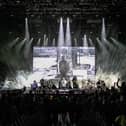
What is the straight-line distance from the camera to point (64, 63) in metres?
26.6

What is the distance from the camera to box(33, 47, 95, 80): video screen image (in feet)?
87.4

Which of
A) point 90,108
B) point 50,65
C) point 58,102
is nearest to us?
point 90,108

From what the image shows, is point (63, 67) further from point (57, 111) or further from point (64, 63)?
point (57, 111)

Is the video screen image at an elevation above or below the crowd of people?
above

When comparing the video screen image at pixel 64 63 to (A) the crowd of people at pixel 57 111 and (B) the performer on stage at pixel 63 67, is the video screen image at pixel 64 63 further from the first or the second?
(A) the crowd of people at pixel 57 111

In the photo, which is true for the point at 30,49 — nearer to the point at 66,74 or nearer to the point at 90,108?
the point at 66,74

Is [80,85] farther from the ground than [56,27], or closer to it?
closer to it

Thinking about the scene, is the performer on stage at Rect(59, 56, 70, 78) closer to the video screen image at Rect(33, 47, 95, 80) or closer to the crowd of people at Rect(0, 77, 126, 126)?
the video screen image at Rect(33, 47, 95, 80)

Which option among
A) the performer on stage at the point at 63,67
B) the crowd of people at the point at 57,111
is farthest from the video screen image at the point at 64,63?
the crowd of people at the point at 57,111

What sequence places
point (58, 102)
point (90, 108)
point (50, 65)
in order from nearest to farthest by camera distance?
point (90, 108) → point (58, 102) → point (50, 65)

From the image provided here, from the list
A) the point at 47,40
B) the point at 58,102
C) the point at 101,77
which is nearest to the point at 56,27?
the point at 47,40

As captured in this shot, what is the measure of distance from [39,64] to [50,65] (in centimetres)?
83

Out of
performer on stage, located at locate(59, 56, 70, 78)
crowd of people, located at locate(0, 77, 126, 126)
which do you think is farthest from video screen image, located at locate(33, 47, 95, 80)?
crowd of people, located at locate(0, 77, 126, 126)

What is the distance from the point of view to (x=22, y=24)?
27.7 meters
